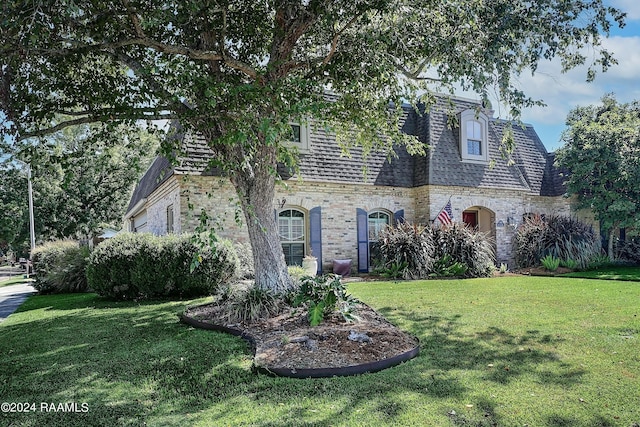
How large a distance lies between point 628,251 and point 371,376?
16.3m

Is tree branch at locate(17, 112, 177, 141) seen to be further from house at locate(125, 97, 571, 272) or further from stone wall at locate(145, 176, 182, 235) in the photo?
stone wall at locate(145, 176, 182, 235)

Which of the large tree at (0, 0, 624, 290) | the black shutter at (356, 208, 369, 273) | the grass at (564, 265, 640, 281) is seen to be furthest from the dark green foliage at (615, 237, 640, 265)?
the large tree at (0, 0, 624, 290)

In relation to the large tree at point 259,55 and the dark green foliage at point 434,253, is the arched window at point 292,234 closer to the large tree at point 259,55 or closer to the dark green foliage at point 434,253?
the dark green foliage at point 434,253

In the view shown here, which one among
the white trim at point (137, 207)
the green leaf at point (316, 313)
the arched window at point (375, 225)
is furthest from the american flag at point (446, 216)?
the white trim at point (137, 207)

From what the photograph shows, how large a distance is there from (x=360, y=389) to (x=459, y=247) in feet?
33.1

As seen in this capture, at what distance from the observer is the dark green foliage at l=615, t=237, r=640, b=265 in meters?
16.0

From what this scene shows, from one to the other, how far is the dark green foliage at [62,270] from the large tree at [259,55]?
18.8ft

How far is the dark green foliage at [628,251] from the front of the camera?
1599 cm

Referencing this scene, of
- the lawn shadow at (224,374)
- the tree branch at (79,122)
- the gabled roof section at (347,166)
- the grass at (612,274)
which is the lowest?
the lawn shadow at (224,374)

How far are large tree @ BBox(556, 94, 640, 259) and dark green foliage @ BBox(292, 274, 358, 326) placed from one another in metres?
12.9

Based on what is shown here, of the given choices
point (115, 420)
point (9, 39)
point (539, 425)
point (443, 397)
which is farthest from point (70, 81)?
point (539, 425)

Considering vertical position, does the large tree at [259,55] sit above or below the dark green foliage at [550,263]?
above

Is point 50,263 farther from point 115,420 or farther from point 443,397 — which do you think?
point 443,397

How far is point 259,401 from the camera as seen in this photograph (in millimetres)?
3738
